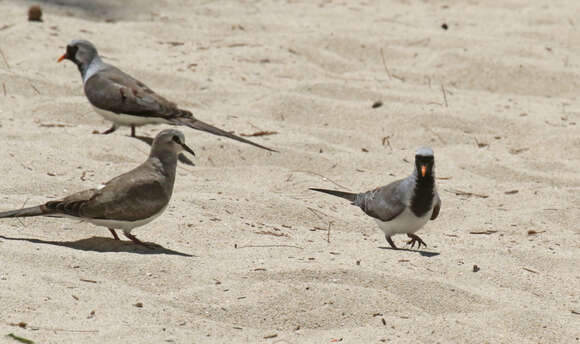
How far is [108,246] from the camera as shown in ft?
13.1

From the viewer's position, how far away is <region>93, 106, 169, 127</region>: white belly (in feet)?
→ 18.9

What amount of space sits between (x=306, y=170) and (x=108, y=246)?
163cm

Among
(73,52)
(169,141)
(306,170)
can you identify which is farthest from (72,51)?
(169,141)

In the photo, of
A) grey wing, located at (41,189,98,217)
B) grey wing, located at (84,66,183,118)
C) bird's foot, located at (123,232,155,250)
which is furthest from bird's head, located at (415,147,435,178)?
grey wing, located at (84,66,183,118)

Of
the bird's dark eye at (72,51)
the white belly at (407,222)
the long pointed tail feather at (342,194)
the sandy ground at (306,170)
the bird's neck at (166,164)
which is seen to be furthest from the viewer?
the bird's dark eye at (72,51)

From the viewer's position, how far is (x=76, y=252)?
148 inches

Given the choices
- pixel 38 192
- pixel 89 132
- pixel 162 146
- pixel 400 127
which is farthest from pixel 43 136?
pixel 400 127

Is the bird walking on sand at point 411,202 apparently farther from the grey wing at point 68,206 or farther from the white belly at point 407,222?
the grey wing at point 68,206

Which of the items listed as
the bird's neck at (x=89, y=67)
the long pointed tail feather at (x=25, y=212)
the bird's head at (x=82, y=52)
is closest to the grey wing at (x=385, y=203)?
the long pointed tail feather at (x=25, y=212)

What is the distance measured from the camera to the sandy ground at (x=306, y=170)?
339cm

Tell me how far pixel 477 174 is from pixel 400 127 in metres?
0.78

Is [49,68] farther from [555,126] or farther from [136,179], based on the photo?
[555,126]

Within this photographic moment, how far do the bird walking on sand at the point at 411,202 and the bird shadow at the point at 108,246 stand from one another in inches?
38.1

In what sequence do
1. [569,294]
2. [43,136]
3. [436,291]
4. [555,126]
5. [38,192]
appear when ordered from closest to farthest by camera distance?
[436,291]
[569,294]
[38,192]
[43,136]
[555,126]
